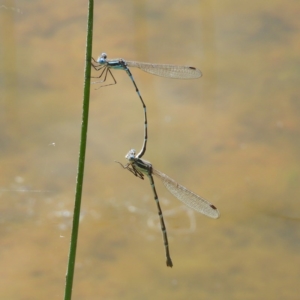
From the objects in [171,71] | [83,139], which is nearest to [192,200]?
[171,71]

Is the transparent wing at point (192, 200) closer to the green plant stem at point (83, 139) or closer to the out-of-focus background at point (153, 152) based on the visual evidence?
the green plant stem at point (83, 139)

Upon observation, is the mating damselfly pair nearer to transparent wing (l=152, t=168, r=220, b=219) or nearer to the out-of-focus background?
transparent wing (l=152, t=168, r=220, b=219)

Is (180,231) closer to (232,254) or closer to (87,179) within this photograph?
(232,254)

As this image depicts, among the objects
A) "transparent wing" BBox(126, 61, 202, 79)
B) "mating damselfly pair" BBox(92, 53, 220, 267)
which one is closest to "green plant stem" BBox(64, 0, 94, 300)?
"mating damselfly pair" BBox(92, 53, 220, 267)

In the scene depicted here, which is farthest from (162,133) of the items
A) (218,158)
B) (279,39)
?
(279,39)

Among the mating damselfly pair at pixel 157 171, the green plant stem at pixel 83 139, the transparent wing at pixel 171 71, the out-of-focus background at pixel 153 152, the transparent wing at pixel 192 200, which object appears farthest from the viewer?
the out-of-focus background at pixel 153 152

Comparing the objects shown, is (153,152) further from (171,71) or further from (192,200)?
(192,200)

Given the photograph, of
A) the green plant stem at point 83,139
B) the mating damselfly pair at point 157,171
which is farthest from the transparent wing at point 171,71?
the green plant stem at point 83,139

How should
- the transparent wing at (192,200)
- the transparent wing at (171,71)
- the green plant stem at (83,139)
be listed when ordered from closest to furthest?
1. the green plant stem at (83,139)
2. the transparent wing at (192,200)
3. the transparent wing at (171,71)
